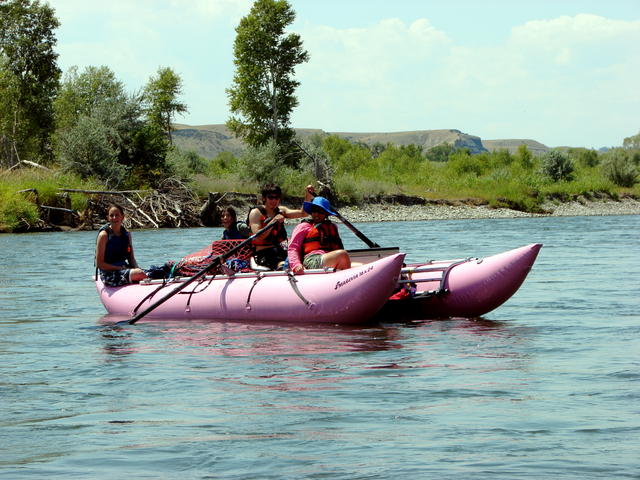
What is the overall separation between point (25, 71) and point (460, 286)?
37701 millimetres

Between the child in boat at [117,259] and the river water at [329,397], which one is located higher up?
the child in boat at [117,259]

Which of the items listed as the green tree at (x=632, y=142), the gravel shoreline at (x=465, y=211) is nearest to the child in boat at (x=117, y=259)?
the gravel shoreline at (x=465, y=211)

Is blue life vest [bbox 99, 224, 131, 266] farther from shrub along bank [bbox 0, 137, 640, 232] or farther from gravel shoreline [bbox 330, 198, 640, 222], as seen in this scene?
gravel shoreline [bbox 330, 198, 640, 222]

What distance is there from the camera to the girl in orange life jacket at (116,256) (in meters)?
10.8

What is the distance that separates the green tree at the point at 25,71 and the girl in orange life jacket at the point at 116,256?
32.2 m

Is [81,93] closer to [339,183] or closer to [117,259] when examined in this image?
[339,183]

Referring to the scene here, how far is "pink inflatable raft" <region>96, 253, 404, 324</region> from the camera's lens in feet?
29.9

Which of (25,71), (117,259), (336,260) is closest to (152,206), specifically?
(25,71)

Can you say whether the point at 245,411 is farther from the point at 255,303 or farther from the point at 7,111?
the point at 7,111

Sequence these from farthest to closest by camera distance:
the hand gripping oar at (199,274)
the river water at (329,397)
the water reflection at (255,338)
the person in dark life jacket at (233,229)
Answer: the person in dark life jacket at (233,229) → the hand gripping oar at (199,274) → the water reflection at (255,338) → the river water at (329,397)

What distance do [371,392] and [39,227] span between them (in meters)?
25.1

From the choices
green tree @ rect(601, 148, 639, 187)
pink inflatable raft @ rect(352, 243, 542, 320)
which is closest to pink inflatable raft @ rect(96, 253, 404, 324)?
pink inflatable raft @ rect(352, 243, 542, 320)

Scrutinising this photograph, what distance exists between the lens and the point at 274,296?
980cm

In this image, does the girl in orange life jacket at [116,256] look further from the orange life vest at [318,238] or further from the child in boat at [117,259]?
the orange life vest at [318,238]
